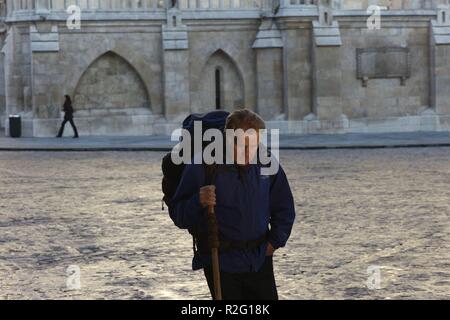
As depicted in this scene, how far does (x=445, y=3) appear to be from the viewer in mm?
33562

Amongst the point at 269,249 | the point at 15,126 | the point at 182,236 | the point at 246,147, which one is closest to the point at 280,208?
the point at 269,249

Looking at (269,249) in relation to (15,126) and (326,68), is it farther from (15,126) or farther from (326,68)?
(15,126)

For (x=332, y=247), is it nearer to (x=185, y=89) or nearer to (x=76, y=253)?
(x=76, y=253)

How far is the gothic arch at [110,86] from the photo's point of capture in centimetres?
3170

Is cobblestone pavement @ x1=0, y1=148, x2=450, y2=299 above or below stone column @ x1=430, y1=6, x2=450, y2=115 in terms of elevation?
below

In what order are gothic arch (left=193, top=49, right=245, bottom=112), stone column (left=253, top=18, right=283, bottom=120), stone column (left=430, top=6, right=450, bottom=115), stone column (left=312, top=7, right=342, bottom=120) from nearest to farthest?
stone column (left=312, top=7, right=342, bottom=120)
stone column (left=253, top=18, right=283, bottom=120)
gothic arch (left=193, top=49, right=245, bottom=112)
stone column (left=430, top=6, right=450, bottom=115)

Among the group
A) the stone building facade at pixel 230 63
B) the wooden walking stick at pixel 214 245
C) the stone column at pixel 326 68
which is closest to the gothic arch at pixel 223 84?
the stone building facade at pixel 230 63

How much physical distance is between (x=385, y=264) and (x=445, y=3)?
24.4 metres

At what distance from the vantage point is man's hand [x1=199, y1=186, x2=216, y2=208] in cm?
606

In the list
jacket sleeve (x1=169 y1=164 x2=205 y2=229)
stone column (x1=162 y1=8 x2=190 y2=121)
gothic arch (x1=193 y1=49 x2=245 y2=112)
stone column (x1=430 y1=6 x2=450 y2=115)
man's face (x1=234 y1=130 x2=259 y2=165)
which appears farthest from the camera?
stone column (x1=430 y1=6 x2=450 y2=115)

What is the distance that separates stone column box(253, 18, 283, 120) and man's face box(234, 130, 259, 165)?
26.0m

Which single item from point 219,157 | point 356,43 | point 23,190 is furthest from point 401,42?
point 219,157

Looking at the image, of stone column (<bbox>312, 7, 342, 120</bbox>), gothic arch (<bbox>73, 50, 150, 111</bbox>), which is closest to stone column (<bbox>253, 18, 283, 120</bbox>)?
stone column (<bbox>312, 7, 342, 120</bbox>)

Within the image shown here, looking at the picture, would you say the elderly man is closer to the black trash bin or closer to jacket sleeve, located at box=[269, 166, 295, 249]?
jacket sleeve, located at box=[269, 166, 295, 249]
